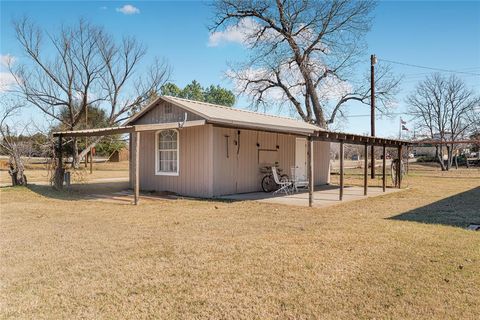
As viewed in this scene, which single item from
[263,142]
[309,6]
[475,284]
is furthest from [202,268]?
[309,6]

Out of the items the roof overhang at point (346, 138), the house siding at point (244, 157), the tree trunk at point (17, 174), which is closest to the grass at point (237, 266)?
the roof overhang at point (346, 138)

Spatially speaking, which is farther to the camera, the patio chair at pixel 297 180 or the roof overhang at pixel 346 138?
the patio chair at pixel 297 180

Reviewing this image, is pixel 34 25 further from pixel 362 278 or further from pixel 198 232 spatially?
pixel 362 278

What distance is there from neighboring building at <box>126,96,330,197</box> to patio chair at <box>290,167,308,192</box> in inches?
17.3

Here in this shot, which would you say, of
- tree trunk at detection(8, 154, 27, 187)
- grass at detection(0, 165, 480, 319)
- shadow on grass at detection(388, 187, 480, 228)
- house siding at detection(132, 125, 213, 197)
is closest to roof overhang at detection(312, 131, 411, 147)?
grass at detection(0, 165, 480, 319)

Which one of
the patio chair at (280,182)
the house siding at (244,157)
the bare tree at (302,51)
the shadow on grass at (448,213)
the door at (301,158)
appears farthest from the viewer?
the bare tree at (302,51)

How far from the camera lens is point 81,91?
82.8 ft

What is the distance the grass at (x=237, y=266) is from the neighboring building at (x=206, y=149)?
3.26 metres

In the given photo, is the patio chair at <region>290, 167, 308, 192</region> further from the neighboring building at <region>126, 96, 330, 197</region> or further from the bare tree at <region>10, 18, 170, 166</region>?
the bare tree at <region>10, 18, 170, 166</region>

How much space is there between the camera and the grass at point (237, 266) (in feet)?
10.1

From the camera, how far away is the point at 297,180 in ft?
42.7

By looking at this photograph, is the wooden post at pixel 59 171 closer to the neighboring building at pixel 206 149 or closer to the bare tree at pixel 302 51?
the neighboring building at pixel 206 149

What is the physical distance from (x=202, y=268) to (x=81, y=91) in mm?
24321

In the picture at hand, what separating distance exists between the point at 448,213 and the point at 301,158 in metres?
6.83
